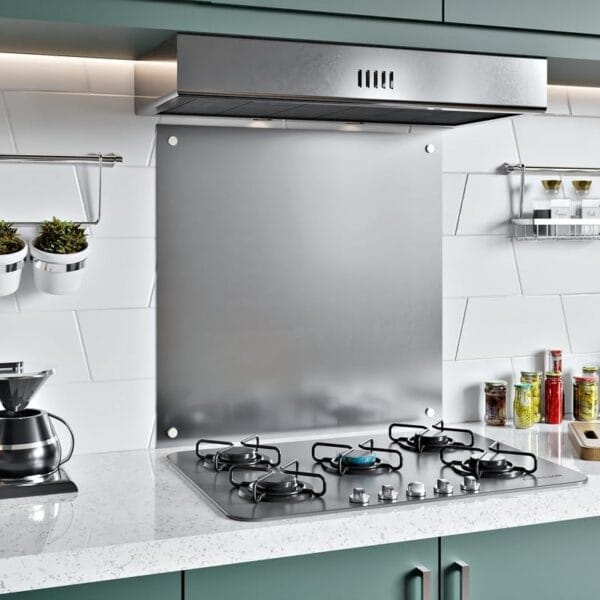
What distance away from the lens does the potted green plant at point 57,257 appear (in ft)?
6.16

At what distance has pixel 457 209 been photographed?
2299 mm

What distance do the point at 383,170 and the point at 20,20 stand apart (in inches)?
36.6

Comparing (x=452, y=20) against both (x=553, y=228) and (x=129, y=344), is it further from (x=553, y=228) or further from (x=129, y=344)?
(x=129, y=344)

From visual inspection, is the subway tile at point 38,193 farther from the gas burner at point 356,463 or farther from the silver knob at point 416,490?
the silver knob at point 416,490

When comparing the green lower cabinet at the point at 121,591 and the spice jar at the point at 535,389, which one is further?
the spice jar at the point at 535,389

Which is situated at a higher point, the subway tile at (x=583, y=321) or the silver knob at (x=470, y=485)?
the subway tile at (x=583, y=321)

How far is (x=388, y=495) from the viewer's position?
64.2 inches

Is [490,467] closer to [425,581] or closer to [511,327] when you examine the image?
[425,581]

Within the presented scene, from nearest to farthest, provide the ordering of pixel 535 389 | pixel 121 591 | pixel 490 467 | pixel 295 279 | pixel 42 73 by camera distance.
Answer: pixel 121 591 → pixel 490 467 → pixel 42 73 → pixel 295 279 → pixel 535 389

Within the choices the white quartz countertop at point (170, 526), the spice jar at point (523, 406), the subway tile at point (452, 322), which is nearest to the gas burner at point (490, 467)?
the white quartz countertop at point (170, 526)

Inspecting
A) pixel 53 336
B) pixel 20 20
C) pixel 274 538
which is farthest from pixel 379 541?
pixel 20 20

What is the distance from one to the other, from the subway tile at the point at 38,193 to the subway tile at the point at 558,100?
1.20 metres

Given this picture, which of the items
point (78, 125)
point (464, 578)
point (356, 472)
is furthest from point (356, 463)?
point (78, 125)

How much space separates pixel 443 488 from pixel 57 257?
87 cm
